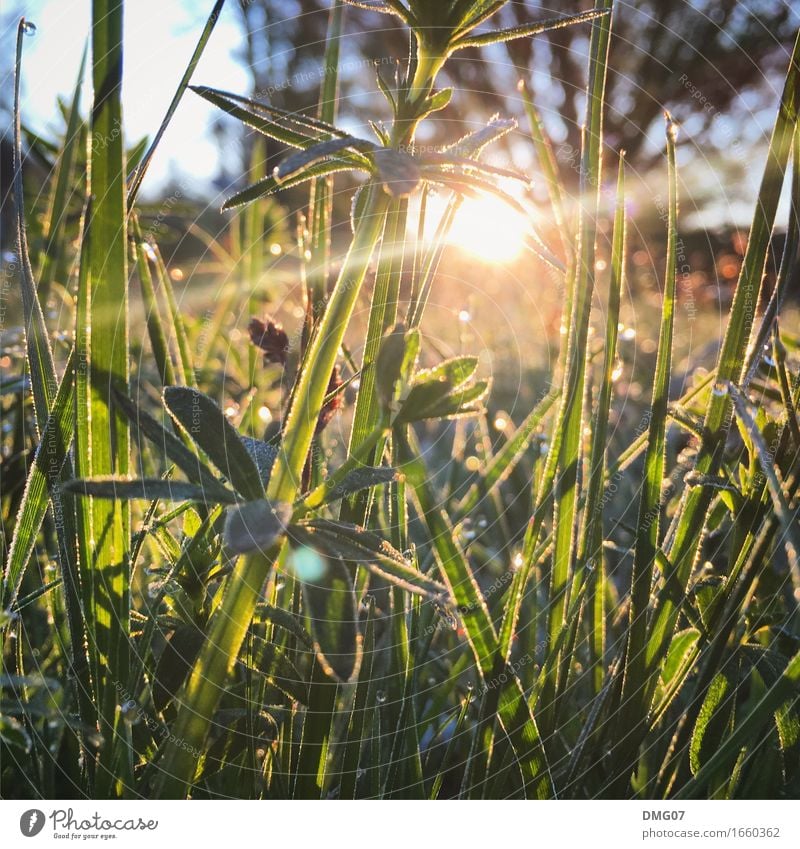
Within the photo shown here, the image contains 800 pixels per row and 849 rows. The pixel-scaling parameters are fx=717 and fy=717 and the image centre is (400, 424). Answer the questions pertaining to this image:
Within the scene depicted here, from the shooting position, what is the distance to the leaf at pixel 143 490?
42cm

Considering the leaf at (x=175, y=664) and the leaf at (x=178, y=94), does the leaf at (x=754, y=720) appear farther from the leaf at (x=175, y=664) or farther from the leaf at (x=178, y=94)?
the leaf at (x=178, y=94)

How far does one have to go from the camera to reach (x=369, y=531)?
0.47m

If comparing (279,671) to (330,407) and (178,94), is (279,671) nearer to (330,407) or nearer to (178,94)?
(330,407)

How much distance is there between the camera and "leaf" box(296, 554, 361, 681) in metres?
0.40

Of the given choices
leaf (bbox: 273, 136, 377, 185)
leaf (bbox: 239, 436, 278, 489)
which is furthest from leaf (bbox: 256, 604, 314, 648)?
leaf (bbox: 273, 136, 377, 185)

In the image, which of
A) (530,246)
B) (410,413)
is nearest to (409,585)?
(410,413)

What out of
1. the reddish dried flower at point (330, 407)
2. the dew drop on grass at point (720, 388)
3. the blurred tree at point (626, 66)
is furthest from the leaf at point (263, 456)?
the blurred tree at point (626, 66)

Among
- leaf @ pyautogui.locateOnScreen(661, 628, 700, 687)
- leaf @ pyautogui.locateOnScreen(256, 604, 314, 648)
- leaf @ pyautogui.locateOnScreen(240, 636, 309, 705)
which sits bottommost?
leaf @ pyautogui.locateOnScreen(661, 628, 700, 687)

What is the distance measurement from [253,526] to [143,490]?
8 centimetres

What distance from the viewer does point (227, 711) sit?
0.63 meters

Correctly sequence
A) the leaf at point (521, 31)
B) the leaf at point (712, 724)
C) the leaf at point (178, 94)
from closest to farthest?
1. the leaf at point (521, 31)
2. the leaf at point (178, 94)
3. the leaf at point (712, 724)

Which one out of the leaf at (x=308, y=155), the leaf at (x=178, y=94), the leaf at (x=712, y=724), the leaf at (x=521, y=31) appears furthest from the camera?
the leaf at (x=712, y=724)

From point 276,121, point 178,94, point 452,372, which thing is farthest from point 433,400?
point 178,94

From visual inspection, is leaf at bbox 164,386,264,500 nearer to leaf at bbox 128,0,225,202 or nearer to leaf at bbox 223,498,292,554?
leaf at bbox 223,498,292,554
